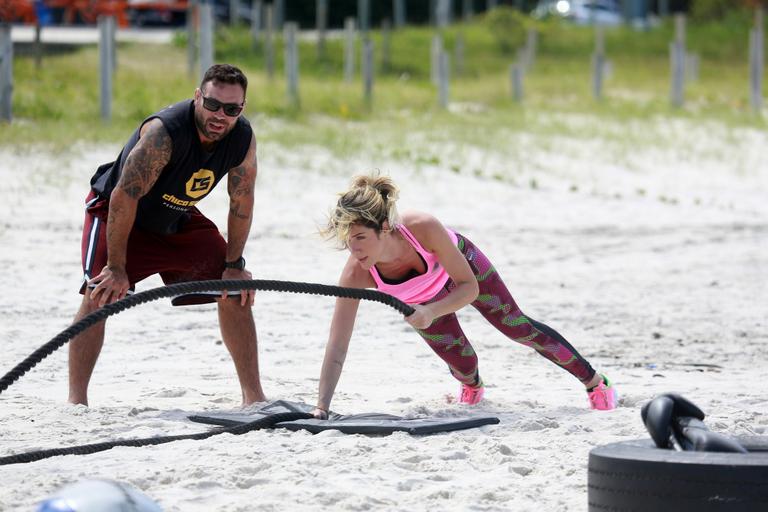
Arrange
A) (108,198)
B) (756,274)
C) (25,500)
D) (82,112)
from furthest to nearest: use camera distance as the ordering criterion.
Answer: (82,112), (756,274), (108,198), (25,500)

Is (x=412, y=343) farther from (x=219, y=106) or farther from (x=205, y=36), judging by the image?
(x=205, y=36)

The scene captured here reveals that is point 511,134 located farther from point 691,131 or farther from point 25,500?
point 25,500

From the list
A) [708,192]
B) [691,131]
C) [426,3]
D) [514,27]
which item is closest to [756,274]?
[708,192]

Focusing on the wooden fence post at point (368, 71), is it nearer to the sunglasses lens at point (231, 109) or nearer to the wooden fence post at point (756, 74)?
the wooden fence post at point (756, 74)

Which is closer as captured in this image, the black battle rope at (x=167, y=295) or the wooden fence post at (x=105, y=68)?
the black battle rope at (x=167, y=295)

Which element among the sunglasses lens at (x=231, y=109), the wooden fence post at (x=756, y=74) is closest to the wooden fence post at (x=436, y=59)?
the wooden fence post at (x=756, y=74)

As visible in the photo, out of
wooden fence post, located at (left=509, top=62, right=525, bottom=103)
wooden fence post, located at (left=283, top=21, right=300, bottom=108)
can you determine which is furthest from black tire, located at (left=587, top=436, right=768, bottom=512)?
wooden fence post, located at (left=509, top=62, right=525, bottom=103)

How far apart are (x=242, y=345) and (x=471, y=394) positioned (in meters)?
1.02

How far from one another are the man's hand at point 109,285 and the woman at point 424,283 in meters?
0.89

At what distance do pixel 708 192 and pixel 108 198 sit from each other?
10.00 meters

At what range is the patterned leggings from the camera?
525cm

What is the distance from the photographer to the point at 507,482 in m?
4.19

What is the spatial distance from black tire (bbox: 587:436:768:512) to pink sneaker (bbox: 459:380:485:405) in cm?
196

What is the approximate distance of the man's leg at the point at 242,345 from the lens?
5480mm
